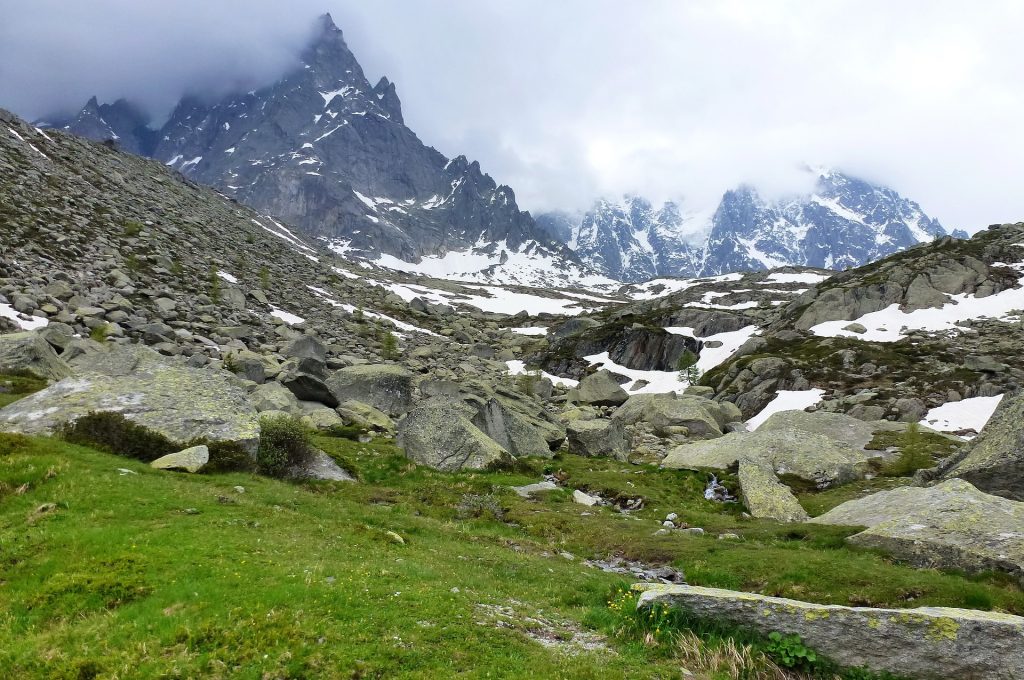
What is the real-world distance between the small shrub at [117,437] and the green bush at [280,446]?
159 inches

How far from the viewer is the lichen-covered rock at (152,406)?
79.7 feet

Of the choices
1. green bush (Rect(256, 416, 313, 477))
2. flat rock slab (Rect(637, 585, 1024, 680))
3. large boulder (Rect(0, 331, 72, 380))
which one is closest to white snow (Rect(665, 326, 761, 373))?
green bush (Rect(256, 416, 313, 477))

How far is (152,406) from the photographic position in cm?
2562

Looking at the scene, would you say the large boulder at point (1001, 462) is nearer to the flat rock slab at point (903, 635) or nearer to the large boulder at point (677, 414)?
the flat rock slab at point (903, 635)

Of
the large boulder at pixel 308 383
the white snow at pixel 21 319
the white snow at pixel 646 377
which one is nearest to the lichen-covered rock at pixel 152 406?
the large boulder at pixel 308 383

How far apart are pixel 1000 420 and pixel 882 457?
14939 mm

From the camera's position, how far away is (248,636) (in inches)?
369

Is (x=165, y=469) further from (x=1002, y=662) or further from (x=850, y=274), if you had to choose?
(x=850, y=274)

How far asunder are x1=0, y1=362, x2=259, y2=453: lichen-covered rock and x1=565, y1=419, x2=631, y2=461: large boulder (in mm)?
29322

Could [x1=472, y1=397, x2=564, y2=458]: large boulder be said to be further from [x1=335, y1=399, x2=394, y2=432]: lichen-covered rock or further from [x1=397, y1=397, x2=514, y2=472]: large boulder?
[x1=335, y1=399, x2=394, y2=432]: lichen-covered rock

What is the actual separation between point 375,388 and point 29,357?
27461 mm

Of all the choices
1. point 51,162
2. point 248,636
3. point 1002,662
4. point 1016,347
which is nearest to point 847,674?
point 1002,662

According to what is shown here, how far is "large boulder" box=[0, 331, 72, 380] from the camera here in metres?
32.0

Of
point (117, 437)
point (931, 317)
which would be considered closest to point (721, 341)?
point (931, 317)
